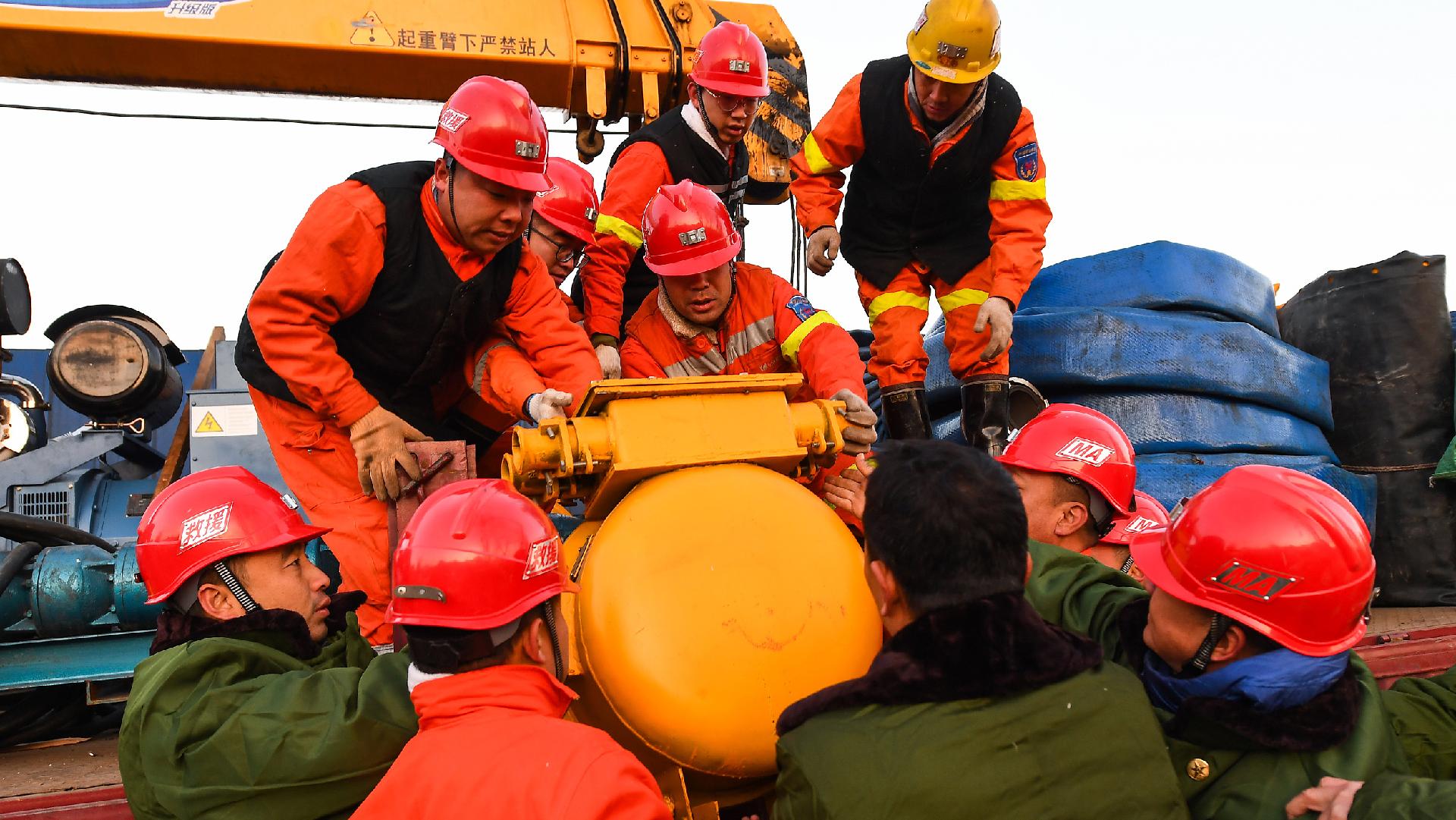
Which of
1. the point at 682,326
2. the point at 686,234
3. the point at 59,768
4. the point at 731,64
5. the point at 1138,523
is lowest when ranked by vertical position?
the point at 59,768

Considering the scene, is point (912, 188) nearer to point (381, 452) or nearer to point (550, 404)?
point (550, 404)

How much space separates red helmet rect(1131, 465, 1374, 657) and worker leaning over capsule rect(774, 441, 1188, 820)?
276 millimetres

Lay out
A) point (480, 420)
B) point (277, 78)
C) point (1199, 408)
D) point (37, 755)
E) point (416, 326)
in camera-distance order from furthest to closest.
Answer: point (277, 78) → point (1199, 408) → point (37, 755) → point (480, 420) → point (416, 326)

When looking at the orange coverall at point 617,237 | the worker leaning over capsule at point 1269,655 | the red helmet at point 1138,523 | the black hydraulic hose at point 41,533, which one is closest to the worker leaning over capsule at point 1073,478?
the red helmet at point 1138,523

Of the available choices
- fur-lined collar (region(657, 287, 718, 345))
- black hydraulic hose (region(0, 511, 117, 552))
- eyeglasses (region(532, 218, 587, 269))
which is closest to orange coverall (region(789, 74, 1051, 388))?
fur-lined collar (region(657, 287, 718, 345))

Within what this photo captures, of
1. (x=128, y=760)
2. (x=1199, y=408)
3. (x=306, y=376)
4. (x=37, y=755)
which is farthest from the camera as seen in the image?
(x=1199, y=408)

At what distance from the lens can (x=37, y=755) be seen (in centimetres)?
404

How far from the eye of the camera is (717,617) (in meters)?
1.86

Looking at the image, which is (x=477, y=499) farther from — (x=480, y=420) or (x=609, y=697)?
(x=480, y=420)

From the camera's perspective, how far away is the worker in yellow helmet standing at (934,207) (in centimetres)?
387

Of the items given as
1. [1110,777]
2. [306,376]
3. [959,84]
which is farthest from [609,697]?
[959,84]

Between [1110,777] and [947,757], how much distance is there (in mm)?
259

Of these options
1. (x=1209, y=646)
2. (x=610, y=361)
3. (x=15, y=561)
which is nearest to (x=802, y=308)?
(x=610, y=361)

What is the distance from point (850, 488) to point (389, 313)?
1.48 metres
